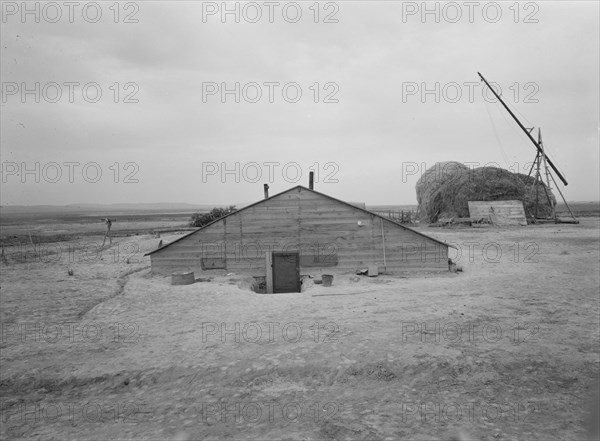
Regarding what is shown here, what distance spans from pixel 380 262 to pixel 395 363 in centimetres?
889

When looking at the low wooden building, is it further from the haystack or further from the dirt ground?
the haystack

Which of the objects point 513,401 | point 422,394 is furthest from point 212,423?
point 513,401

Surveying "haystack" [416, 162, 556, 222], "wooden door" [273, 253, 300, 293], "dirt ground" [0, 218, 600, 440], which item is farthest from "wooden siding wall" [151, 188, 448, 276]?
"haystack" [416, 162, 556, 222]

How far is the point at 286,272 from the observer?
15.5 metres

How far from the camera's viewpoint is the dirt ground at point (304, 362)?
5359 mm

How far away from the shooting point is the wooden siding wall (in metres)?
15.7

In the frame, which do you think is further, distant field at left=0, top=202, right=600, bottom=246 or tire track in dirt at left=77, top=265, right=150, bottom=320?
distant field at left=0, top=202, right=600, bottom=246

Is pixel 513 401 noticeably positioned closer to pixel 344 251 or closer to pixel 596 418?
pixel 596 418

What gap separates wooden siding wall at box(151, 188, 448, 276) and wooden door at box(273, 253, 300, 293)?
0.93 feet

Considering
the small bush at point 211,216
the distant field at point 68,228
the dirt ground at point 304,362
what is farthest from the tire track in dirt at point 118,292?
the small bush at point 211,216

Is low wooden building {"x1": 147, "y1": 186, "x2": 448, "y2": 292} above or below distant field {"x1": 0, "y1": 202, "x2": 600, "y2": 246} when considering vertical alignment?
below

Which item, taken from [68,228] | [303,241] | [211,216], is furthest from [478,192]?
[68,228]

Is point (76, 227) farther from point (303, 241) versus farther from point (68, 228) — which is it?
point (303, 241)

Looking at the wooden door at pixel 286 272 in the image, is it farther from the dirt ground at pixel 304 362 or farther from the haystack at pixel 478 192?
the haystack at pixel 478 192
